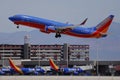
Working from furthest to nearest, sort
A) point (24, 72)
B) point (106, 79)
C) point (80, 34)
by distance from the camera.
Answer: point (24, 72), point (80, 34), point (106, 79)

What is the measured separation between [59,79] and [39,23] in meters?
27.2

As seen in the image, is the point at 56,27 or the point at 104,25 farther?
the point at 104,25

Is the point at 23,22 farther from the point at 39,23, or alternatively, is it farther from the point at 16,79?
the point at 16,79

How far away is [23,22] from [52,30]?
934 centimetres

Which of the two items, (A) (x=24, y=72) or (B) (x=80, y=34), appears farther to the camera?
(A) (x=24, y=72)

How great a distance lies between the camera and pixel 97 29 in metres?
179

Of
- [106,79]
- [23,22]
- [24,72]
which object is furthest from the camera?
[24,72]

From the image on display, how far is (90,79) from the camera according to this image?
5438 inches

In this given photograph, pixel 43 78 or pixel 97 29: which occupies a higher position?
pixel 97 29

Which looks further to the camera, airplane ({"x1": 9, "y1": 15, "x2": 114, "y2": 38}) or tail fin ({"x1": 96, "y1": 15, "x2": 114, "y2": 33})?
tail fin ({"x1": 96, "y1": 15, "x2": 114, "y2": 33})

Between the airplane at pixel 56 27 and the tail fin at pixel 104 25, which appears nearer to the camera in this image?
the airplane at pixel 56 27

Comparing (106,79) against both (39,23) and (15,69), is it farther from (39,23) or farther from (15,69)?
(15,69)

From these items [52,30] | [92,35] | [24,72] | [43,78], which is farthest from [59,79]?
[24,72]

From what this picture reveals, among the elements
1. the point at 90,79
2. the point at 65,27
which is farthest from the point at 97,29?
the point at 90,79
